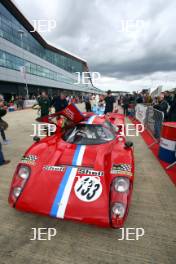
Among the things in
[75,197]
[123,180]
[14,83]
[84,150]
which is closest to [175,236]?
[123,180]

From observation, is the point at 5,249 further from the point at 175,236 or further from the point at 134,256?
the point at 175,236

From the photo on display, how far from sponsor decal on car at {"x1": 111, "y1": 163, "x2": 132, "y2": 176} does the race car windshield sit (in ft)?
2.23

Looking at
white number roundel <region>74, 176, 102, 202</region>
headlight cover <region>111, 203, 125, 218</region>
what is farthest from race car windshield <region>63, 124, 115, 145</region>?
headlight cover <region>111, 203, 125, 218</region>

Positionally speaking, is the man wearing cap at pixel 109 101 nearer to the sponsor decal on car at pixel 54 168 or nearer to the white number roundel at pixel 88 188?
the sponsor decal on car at pixel 54 168

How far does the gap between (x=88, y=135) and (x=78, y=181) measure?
111 cm

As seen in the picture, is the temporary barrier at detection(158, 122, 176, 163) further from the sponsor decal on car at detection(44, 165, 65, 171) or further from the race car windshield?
the sponsor decal on car at detection(44, 165, 65, 171)

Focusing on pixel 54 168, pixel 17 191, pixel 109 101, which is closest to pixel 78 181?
pixel 54 168

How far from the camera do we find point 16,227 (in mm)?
2055

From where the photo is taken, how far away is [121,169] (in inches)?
89.4

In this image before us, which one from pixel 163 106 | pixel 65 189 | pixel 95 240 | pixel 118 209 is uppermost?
pixel 163 106

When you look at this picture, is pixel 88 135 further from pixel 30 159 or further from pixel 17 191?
pixel 17 191

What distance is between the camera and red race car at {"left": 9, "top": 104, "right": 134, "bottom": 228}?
6.05 ft

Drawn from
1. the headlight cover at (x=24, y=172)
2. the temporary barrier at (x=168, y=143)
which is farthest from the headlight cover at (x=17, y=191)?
the temporary barrier at (x=168, y=143)

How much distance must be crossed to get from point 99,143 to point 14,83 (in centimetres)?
2888
